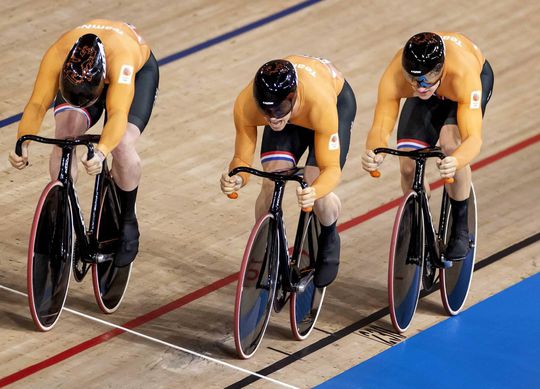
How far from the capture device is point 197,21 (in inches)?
405

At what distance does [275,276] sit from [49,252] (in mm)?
985

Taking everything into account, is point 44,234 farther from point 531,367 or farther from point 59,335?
point 531,367

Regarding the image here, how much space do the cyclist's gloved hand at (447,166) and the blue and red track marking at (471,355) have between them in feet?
2.88

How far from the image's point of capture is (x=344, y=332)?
675 cm

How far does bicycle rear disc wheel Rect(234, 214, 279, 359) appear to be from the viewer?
19.9 feet

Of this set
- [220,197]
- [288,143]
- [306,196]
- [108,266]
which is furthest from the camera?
[220,197]

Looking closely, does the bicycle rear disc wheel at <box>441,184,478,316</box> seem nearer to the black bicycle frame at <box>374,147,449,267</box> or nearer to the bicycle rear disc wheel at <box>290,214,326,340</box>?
the black bicycle frame at <box>374,147,449,267</box>

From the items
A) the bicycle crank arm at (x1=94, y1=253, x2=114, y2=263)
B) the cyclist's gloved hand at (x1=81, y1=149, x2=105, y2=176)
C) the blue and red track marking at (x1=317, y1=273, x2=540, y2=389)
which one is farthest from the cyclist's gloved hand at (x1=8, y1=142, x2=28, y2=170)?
the blue and red track marking at (x1=317, y1=273, x2=540, y2=389)

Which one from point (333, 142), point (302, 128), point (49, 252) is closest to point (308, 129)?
point (302, 128)

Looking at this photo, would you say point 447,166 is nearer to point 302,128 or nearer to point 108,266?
point 302,128

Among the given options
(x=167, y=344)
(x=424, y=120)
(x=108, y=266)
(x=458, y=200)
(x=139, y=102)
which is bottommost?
(x=167, y=344)

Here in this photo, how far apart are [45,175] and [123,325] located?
1.73 m

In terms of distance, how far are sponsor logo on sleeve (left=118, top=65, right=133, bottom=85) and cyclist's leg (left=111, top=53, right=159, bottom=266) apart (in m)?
0.25

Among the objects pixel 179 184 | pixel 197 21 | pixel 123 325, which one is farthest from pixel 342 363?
pixel 197 21
